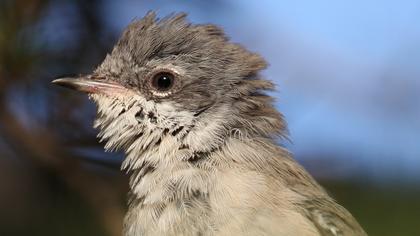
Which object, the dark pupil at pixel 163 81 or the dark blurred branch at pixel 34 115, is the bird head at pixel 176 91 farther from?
the dark blurred branch at pixel 34 115

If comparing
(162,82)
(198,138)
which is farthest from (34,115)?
(198,138)

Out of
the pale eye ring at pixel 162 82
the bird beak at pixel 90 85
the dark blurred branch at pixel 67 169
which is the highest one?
the pale eye ring at pixel 162 82

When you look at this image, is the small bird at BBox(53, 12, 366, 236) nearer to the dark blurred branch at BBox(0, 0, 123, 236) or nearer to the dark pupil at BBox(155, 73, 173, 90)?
the dark pupil at BBox(155, 73, 173, 90)

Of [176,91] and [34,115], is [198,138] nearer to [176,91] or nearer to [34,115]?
[176,91]

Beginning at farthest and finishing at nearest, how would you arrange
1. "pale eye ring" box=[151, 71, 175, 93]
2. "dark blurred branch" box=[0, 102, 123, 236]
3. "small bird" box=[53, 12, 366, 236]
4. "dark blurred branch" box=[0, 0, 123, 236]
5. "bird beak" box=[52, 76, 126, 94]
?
"pale eye ring" box=[151, 71, 175, 93] → "bird beak" box=[52, 76, 126, 94] → "dark blurred branch" box=[0, 102, 123, 236] → "dark blurred branch" box=[0, 0, 123, 236] → "small bird" box=[53, 12, 366, 236]

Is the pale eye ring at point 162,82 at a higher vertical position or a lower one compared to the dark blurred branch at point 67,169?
higher

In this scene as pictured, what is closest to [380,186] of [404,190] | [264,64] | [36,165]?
[404,190]

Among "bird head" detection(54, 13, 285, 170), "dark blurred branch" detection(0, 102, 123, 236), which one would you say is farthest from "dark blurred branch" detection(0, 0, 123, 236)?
"bird head" detection(54, 13, 285, 170)

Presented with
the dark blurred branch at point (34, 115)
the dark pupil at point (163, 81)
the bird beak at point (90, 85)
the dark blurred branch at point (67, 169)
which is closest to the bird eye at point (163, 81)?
the dark pupil at point (163, 81)
